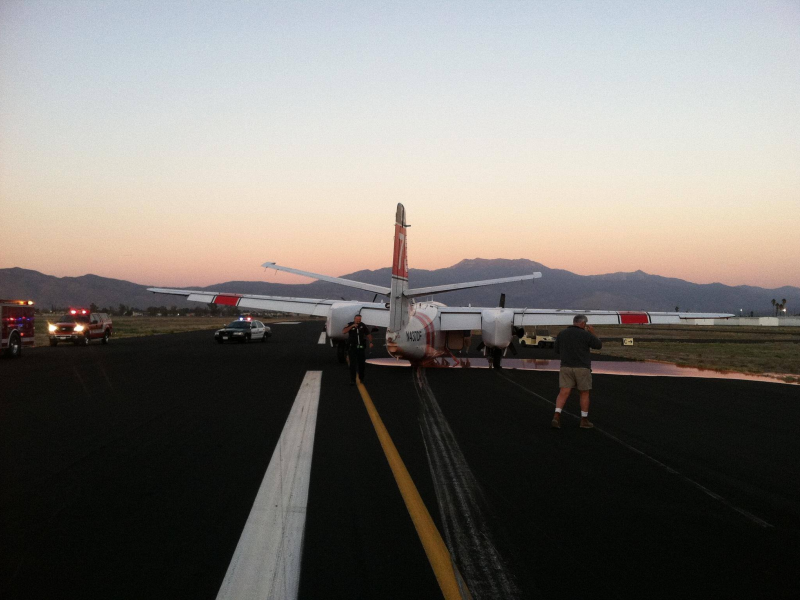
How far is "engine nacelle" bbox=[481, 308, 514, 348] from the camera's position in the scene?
23750mm

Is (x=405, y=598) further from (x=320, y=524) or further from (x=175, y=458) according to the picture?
(x=175, y=458)

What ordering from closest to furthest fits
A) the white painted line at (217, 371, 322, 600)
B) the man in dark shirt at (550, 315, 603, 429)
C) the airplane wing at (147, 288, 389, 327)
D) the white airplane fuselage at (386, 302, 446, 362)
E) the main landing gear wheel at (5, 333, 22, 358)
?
the white painted line at (217, 371, 322, 600), the man in dark shirt at (550, 315, 603, 429), the white airplane fuselage at (386, 302, 446, 362), the main landing gear wheel at (5, 333, 22, 358), the airplane wing at (147, 288, 389, 327)

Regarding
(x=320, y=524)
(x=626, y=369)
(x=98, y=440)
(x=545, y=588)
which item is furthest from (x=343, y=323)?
(x=545, y=588)

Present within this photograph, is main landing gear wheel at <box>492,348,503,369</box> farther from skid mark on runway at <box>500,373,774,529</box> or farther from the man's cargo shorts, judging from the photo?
the man's cargo shorts

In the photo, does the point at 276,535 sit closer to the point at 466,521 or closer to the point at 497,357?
the point at 466,521

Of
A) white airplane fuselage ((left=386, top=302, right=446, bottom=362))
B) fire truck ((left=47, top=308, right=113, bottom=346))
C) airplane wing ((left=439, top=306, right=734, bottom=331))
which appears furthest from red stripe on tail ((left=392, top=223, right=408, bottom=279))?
fire truck ((left=47, top=308, right=113, bottom=346))

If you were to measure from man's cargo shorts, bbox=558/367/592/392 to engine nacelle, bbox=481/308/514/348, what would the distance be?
11.8 m

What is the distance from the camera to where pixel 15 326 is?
27938 millimetres

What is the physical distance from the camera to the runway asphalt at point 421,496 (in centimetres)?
492

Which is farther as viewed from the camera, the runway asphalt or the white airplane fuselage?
the white airplane fuselage

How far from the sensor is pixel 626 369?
2519 cm

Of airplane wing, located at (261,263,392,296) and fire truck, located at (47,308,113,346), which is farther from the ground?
airplane wing, located at (261,263,392,296)

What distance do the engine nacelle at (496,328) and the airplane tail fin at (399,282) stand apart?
4089mm

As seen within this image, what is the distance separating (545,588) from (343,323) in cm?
1934
